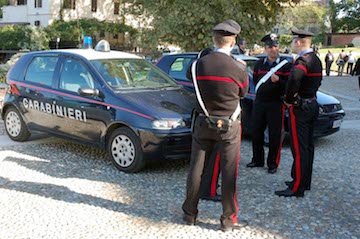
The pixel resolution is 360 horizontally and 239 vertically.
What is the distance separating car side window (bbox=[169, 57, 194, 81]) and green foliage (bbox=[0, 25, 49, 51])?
25.8 meters

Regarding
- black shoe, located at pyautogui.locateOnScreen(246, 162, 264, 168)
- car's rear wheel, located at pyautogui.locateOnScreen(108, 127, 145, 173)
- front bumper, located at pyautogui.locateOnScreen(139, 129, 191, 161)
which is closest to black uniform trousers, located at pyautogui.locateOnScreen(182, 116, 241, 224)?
front bumper, located at pyautogui.locateOnScreen(139, 129, 191, 161)

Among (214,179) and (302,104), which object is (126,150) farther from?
(302,104)

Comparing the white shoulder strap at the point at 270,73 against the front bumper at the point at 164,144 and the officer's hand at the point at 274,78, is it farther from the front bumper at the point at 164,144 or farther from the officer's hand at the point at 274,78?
the front bumper at the point at 164,144

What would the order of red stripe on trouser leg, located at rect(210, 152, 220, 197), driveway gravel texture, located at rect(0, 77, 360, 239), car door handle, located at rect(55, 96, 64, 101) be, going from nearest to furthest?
driveway gravel texture, located at rect(0, 77, 360, 239) → red stripe on trouser leg, located at rect(210, 152, 220, 197) → car door handle, located at rect(55, 96, 64, 101)

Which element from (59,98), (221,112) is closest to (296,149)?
(221,112)

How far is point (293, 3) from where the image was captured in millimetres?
16469

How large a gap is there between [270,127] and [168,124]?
1.38 meters

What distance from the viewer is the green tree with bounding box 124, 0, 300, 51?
15.3m

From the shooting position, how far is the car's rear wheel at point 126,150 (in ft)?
18.5

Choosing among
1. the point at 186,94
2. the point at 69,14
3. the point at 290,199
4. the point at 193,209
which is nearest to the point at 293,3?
the point at 186,94

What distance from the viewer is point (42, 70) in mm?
6996

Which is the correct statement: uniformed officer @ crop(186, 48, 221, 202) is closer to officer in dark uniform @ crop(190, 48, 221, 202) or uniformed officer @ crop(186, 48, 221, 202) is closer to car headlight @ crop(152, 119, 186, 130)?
officer in dark uniform @ crop(190, 48, 221, 202)

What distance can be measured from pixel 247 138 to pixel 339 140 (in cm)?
171

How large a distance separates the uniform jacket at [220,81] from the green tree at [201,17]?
38.1 ft
